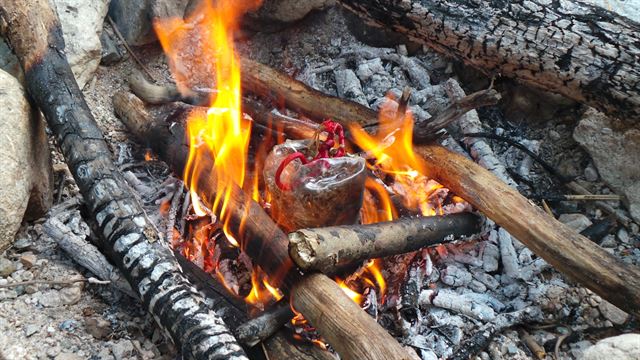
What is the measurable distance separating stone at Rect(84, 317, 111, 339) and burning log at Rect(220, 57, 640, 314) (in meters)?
1.86

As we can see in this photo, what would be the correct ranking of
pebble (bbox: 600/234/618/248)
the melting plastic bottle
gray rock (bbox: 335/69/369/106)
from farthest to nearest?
gray rock (bbox: 335/69/369/106), pebble (bbox: 600/234/618/248), the melting plastic bottle

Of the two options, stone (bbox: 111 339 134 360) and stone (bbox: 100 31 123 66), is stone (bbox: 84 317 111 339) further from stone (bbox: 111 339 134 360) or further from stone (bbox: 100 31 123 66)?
stone (bbox: 100 31 123 66)

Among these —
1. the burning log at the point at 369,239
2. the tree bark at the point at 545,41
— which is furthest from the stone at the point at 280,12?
the burning log at the point at 369,239

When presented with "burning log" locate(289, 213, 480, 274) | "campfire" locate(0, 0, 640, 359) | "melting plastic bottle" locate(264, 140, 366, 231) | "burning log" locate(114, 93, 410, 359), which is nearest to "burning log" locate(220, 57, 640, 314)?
"campfire" locate(0, 0, 640, 359)

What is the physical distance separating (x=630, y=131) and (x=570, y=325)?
135 cm

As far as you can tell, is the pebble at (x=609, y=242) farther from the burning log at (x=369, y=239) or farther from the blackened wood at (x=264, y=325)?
the blackened wood at (x=264, y=325)

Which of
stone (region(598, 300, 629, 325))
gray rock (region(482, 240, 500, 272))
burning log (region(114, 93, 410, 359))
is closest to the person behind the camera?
burning log (region(114, 93, 410, 359))

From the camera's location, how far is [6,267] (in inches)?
96.7

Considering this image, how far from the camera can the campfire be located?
231 centimetres

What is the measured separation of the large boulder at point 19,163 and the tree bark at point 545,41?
2127 mm

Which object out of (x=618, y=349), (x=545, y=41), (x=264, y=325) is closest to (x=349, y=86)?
(x=545, y=41)

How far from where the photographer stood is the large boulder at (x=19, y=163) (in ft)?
7.94

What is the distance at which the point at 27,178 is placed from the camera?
8.39 ft

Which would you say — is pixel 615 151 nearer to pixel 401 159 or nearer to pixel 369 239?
pixel 401 159
